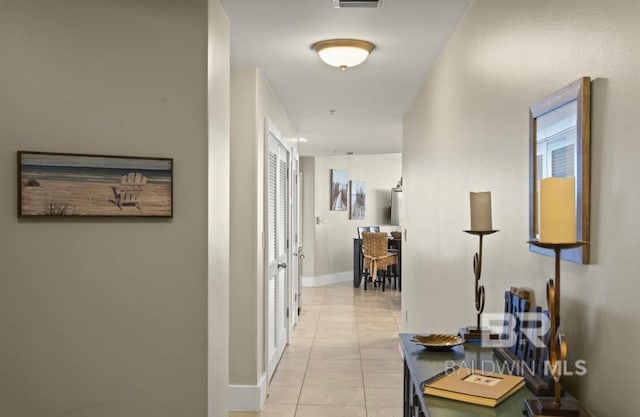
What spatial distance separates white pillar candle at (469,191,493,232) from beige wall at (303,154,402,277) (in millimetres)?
8257

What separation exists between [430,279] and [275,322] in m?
1.60

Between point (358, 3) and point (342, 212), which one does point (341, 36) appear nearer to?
point (358, 3)

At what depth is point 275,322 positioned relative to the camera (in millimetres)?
4812

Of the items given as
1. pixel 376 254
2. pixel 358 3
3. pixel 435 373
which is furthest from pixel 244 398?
pixel 376 254

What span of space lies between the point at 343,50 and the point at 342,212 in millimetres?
7844

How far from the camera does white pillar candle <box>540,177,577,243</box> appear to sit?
1.19 metres

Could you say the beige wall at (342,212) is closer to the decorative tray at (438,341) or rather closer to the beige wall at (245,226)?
the beige wall at (245,226)

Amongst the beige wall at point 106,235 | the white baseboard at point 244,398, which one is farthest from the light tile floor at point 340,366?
the beige wall at point 106,235

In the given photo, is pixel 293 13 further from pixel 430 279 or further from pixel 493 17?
pixel 430 279

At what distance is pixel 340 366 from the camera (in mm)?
4938

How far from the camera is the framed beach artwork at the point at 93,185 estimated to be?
231 cm

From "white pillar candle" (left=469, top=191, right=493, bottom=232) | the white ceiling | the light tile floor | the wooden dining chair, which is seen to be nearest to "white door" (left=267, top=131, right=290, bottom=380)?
the light tile floor

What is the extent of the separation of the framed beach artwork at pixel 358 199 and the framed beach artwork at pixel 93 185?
875 cm

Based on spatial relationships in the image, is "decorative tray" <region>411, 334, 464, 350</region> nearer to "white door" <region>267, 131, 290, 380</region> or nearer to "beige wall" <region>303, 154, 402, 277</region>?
"white door" <region>267, 131, 290, 380</region>
